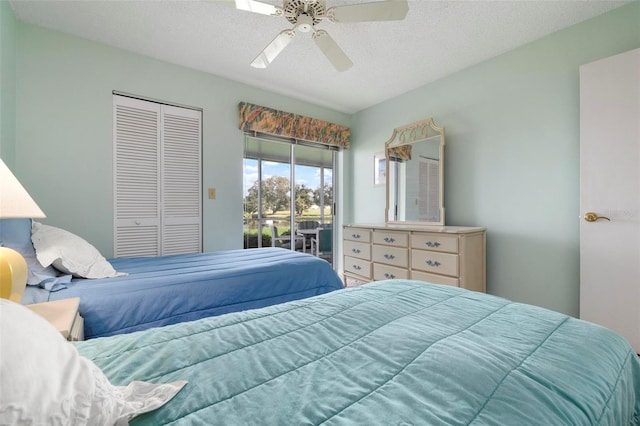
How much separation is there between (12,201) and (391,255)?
2.85 metres

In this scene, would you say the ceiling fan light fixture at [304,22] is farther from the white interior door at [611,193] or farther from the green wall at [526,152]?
the white interior door at [611,193]

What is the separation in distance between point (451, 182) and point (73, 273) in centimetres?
339

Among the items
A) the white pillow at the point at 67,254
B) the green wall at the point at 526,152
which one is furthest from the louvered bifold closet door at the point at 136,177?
the green wall at the point at 526,152

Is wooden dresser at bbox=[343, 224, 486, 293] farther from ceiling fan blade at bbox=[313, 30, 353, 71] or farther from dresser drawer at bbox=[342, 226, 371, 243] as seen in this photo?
ceiling fan blade at bbox=[313, 30, 353, 71]

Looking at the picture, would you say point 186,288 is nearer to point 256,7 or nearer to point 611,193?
point 256,7

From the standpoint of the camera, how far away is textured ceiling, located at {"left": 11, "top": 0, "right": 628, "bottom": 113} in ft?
6.99

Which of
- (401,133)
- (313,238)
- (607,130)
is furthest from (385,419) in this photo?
(313,238)

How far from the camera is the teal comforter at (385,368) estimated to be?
22.8 inches

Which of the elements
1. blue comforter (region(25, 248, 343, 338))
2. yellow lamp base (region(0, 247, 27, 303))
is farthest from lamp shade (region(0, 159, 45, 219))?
blue comforter (region(25, 248, 343, 338))

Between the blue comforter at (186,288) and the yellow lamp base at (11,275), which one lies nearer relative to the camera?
the yellow lamp base at (11,275)

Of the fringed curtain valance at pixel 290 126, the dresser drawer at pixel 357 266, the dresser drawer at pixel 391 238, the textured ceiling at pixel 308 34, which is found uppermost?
the textured ceiling at pixel 308 34

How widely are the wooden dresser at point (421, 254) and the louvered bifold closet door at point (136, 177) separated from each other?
2.22 metres

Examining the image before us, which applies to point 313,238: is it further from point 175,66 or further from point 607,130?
point 607,130

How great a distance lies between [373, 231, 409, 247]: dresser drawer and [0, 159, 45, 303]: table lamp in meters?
2.74
